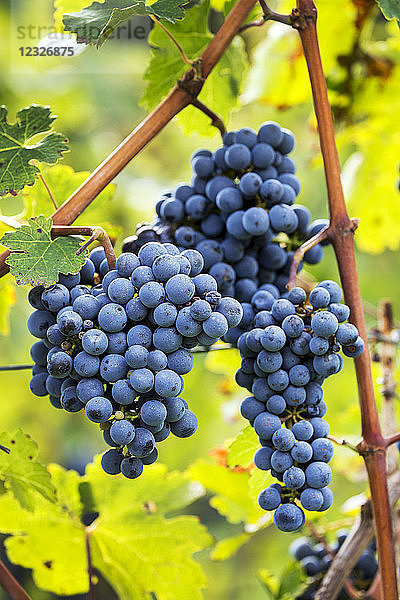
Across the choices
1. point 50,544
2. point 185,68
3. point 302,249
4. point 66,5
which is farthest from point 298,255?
point 50,544

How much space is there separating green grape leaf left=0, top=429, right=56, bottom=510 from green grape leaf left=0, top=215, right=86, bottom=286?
22cm

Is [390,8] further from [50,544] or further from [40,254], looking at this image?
[50,544]

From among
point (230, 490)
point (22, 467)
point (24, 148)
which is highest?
point (24, 148)

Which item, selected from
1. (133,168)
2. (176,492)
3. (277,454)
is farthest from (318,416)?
(133,168)

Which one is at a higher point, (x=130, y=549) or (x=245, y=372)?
(x=245, y=372)

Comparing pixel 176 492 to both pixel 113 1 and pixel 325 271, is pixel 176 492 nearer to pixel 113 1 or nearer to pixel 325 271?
pixel 113 1

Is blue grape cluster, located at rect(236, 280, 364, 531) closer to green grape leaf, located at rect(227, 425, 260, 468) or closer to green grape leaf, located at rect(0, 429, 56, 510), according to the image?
green grape leaf, located at rect(227, 425, 260, 468)

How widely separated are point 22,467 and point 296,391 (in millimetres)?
331

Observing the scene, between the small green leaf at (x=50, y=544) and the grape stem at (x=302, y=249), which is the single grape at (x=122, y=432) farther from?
the small green leaf at (x=50, y=544)

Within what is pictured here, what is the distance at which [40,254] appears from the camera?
0.61 metres

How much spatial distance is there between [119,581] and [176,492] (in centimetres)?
17

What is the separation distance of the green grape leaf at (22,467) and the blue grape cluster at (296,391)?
26 centimetres

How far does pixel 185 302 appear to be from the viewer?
0.56 metres

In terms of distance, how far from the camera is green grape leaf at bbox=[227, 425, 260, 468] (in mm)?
761
